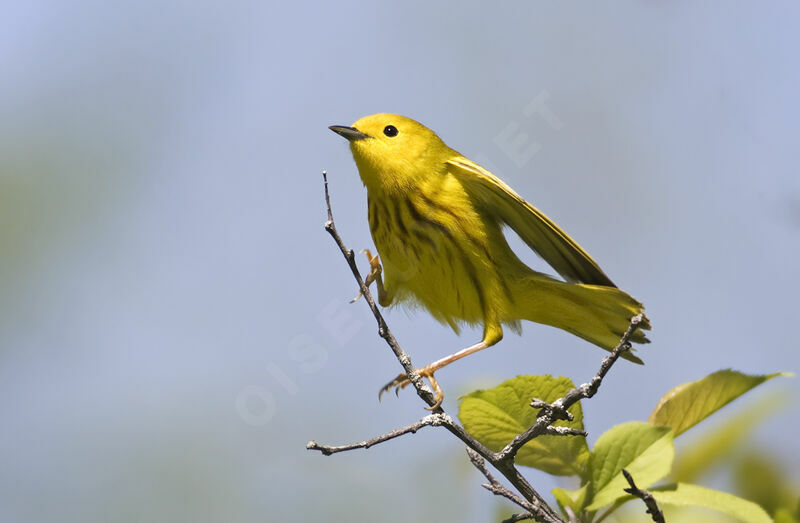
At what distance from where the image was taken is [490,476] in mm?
2252

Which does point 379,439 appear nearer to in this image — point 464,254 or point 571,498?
point 571,498

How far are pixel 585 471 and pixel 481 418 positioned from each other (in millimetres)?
321

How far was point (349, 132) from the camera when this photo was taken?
4168 mm

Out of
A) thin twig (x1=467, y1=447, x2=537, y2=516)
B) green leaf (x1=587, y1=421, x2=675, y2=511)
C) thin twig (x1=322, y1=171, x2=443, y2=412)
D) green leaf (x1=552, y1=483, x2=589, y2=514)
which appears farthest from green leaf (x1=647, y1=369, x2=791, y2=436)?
thin twig (x1=322, y1=171, x2=443, y2=412)

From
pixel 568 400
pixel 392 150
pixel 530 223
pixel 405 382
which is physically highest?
pixel 392 150

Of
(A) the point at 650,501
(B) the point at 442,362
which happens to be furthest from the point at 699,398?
(B) the point at 442,362

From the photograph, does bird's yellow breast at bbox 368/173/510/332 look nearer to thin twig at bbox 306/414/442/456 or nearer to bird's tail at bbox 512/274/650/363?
bird's tail at bbox 512/274/650/363

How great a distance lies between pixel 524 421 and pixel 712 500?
1.76 ft

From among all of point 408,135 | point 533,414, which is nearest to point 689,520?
point 533,414

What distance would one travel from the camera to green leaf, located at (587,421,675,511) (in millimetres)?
1939

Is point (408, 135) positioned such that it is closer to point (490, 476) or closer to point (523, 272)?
point (523, 272)

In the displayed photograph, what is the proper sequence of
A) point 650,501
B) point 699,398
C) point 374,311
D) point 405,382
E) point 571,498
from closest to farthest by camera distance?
point 650,501 < point 699,398 < point 571,498 < point 374,311 < point 405,382

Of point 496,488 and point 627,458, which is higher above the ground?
point 627,458

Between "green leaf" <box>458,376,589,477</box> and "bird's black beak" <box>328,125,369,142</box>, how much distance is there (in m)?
2.31
